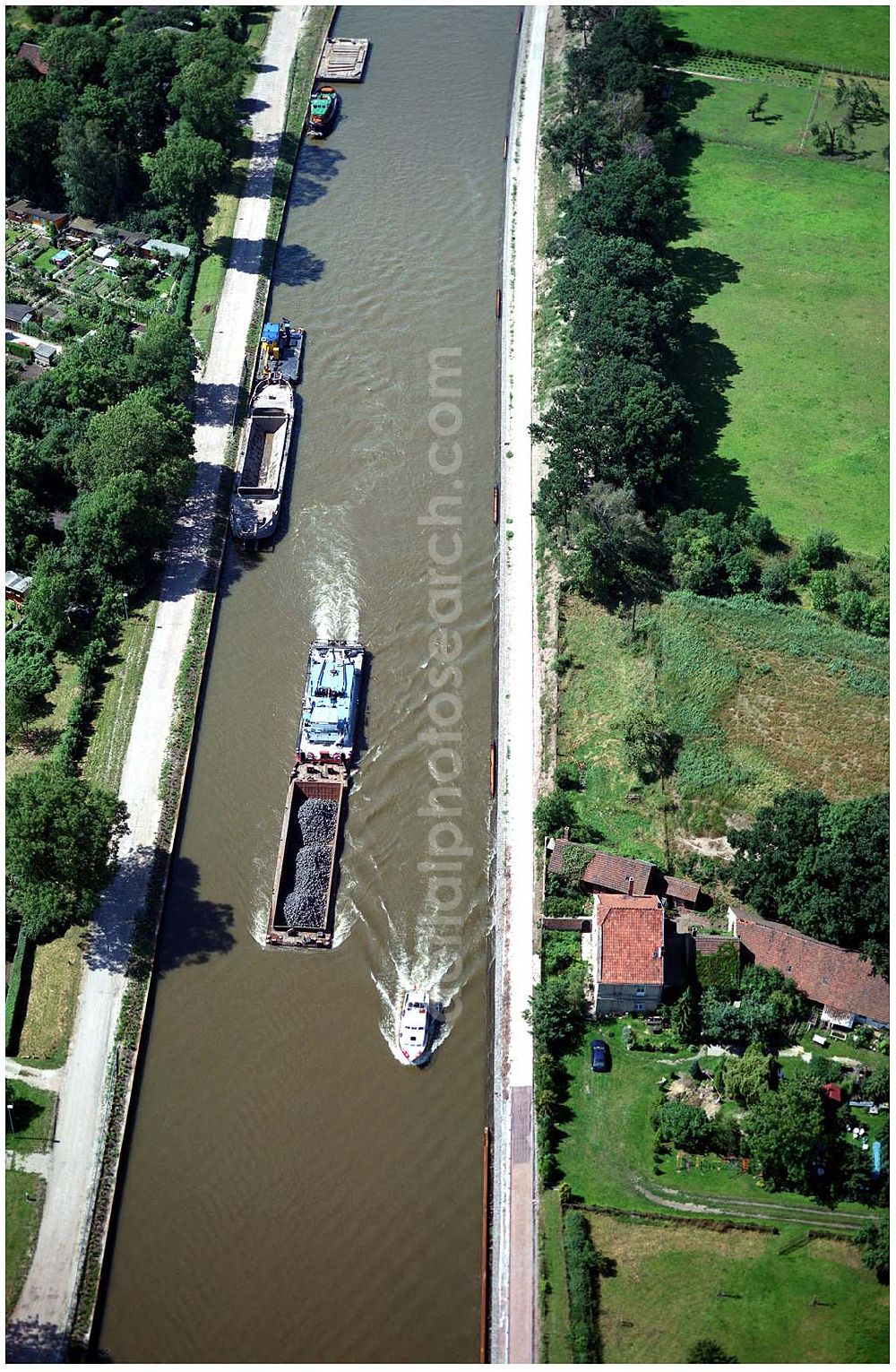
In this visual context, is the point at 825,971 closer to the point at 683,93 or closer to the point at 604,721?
the point at 604,721

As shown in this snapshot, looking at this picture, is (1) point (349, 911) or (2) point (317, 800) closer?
(1) point (349, 911)

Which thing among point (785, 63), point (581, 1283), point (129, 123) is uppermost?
point (785, 63)

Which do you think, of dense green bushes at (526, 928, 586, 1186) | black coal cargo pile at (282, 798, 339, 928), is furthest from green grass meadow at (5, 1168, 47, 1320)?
dense green bushes at (526, 928, 586, 1186)

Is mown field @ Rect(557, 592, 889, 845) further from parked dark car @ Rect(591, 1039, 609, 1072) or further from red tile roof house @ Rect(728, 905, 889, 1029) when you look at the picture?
parked dark car @ Rect(591, 1039, 609, 1072)

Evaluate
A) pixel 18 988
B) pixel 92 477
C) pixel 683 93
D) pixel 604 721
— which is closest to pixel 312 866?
pixel 18 988

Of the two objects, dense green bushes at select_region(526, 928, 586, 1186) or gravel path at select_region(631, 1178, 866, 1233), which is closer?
gravel path at select_region(631, 1178, 866, 1233)

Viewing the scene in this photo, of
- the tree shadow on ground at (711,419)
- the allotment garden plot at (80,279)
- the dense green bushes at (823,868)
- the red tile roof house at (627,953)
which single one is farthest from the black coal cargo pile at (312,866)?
the allotment garden plot at (80,279)

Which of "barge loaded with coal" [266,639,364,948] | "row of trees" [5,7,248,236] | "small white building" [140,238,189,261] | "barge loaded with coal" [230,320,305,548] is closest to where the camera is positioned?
"barge loaded with coal" [266,639,364,948]
